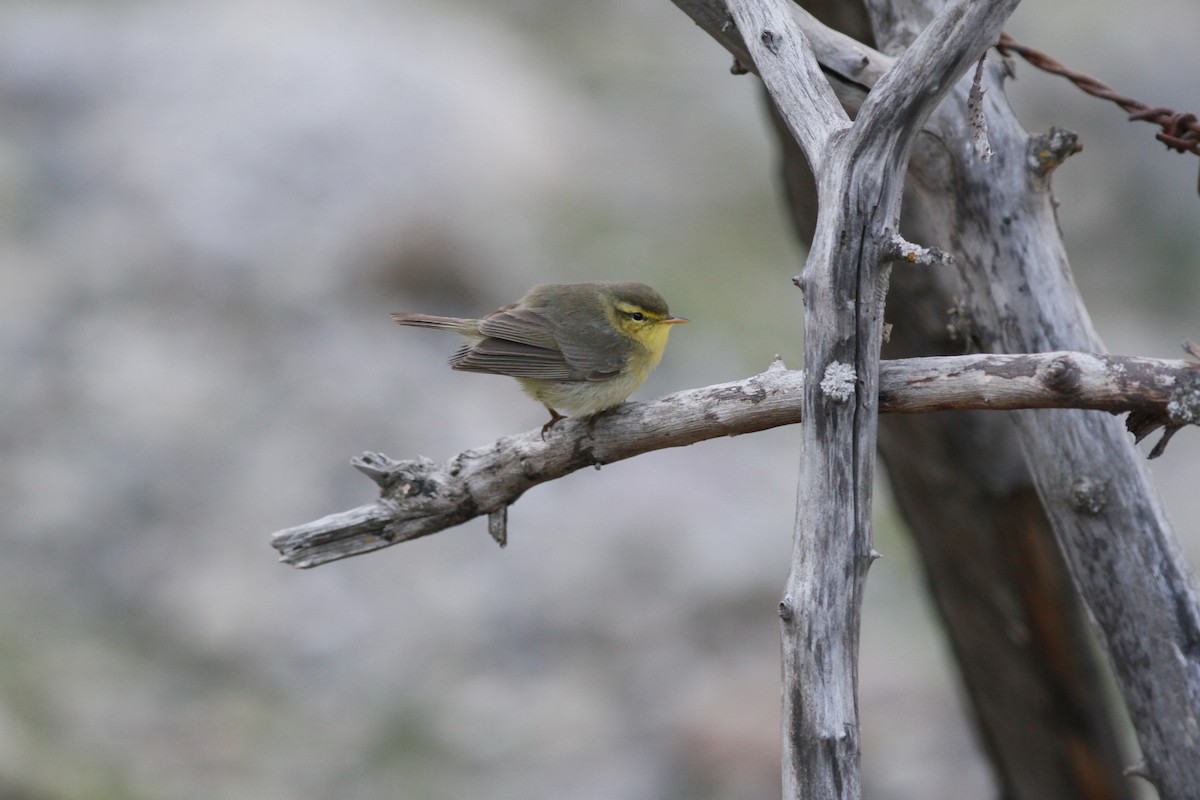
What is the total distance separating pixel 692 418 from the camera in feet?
9.80

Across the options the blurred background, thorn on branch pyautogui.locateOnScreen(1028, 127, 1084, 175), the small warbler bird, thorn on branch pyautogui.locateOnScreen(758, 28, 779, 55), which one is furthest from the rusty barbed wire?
the blurred background

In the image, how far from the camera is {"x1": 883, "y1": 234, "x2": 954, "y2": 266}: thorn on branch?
2342 millimetres

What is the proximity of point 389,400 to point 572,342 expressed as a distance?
5291 millimetres

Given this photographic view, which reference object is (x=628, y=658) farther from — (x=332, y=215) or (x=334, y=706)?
(x=332, y=215)

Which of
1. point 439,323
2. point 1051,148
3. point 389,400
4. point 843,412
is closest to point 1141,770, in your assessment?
point 843,412

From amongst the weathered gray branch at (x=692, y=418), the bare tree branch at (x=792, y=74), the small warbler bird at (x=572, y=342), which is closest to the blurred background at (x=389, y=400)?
the small warbler bird at (x=572, y=342)

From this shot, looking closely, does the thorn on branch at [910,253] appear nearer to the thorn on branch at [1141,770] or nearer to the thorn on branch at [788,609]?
the thorn on branch at [788,609]

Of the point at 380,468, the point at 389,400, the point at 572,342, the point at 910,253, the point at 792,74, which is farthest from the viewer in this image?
the point at 389,400

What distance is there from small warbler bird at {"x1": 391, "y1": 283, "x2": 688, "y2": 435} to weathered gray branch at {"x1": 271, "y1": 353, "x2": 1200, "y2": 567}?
0.35 meters

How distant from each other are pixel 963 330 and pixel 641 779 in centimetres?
423

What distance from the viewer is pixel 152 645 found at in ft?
24.2

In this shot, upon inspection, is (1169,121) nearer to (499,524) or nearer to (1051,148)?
(1051,148)

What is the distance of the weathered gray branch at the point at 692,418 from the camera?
2.43 m

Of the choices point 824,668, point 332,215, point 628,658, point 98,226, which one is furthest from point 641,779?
point 98,226
